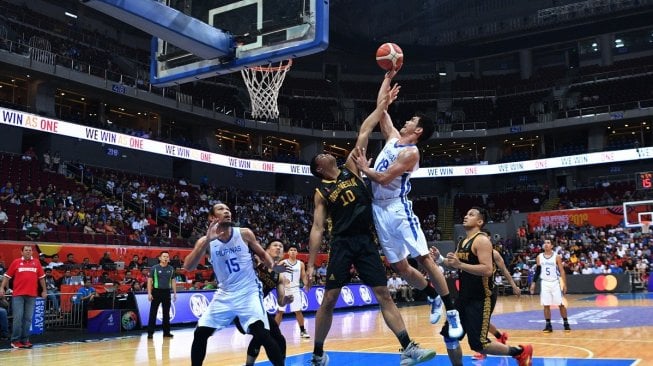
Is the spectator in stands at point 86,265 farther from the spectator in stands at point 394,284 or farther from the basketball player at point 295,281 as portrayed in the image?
the spectator in stands at point 394,284

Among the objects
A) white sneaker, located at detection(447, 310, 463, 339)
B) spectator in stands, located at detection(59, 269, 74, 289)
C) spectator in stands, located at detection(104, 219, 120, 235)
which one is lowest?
spectator in stands, located at detection(59, 269, 74, 289)

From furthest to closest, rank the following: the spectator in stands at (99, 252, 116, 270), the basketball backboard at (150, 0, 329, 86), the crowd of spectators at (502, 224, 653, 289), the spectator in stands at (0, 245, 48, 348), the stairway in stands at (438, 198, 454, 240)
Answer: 1. the stairway in stands at (438, 198, 454, 240)
2. the crowd of spectators at (502, 224, 653, 289)
3. the spectator in stands at (99, 252, 116, 270)
4. the spectator in stands at (0, 245, 48, 348)
5. the basketball backboard at (150, 0, 329, 86)

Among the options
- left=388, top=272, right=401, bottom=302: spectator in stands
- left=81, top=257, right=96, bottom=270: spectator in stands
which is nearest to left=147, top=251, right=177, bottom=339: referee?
left=81, top=257, right=96, bottom=270: spectator in stands

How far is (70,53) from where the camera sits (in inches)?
1119

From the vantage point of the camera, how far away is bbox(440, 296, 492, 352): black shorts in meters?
6.11

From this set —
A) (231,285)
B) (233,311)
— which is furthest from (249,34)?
(233,311)

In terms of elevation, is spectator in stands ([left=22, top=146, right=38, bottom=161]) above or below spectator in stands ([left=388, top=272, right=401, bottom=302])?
above

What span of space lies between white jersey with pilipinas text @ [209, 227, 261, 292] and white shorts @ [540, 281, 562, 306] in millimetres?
8197

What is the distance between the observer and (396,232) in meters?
5.65

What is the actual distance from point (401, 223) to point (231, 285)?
1743 mm

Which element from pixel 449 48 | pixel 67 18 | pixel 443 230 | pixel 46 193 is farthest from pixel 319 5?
pixel 449 48

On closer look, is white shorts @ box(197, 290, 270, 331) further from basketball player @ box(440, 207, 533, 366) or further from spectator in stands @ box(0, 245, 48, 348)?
spectator in stands @ box(0, 245, 48, 348)

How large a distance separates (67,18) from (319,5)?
2847cm

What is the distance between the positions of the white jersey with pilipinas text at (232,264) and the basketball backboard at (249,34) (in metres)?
2.83
